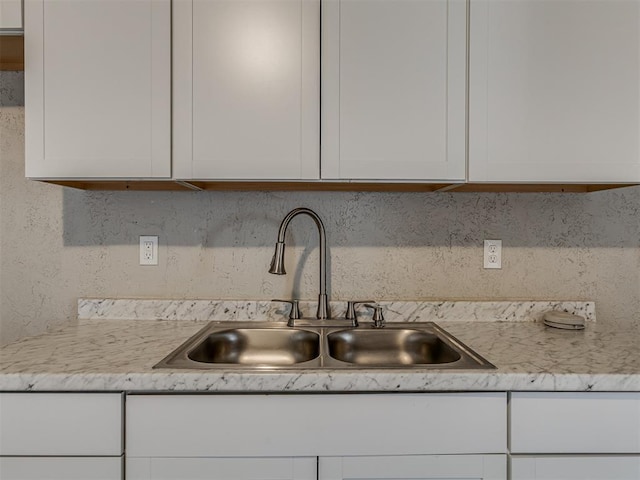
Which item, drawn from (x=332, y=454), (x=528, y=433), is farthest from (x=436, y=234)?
(x=332, y=454)

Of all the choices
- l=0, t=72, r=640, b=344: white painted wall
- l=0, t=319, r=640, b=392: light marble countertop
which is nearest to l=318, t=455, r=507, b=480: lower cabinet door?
l=0, t=319, r=640, b=392: light marble countertop

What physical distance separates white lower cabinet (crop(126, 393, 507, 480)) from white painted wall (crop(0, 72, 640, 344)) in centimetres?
63

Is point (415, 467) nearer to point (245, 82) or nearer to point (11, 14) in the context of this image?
point (245, 82)

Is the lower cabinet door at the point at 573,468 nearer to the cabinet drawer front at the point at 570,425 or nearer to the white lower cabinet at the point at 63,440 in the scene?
the cabinet drawer front at the point at 570,425

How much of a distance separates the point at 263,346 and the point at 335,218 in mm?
548

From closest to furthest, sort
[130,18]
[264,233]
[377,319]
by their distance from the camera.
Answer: [130,18] → [377,319] → [264,233]

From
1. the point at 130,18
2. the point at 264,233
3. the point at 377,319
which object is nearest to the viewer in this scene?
the point at 130,18

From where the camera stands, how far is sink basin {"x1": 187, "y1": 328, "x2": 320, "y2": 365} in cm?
144

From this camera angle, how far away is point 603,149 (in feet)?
4.21

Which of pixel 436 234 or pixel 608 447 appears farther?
pixel 436 234

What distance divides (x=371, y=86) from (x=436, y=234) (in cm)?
64

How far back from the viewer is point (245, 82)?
1.27 metres

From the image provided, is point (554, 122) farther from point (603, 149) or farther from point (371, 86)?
point (371, 86)

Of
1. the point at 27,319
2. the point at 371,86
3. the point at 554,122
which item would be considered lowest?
the point at 27,319
